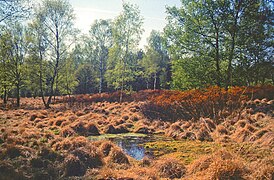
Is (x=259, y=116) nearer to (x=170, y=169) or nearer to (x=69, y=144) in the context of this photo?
(x=170, y=169)

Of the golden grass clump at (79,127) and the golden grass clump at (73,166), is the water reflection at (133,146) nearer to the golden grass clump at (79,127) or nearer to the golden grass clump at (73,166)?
the golden grass clump at (79,127)

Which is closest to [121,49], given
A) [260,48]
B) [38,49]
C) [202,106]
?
[38,49]

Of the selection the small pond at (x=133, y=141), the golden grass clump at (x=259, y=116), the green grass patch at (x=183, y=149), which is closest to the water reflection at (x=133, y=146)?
the small pond at (x=133, y=141)

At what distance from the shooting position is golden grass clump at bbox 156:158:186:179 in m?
5.09

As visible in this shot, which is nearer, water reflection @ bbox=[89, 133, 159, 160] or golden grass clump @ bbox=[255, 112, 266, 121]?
water reflection @ bbox=[89, 133, 159, 160]

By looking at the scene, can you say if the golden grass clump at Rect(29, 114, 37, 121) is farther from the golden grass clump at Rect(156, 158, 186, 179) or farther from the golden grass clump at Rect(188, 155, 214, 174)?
the golden grass clump at Rect(188, 155, 214, 174)

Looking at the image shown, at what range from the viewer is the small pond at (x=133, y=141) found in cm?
739

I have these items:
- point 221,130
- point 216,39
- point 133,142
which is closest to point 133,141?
point 133,142

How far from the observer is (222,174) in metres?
4.37

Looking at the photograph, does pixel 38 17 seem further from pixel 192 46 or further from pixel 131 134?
pixel 131 134

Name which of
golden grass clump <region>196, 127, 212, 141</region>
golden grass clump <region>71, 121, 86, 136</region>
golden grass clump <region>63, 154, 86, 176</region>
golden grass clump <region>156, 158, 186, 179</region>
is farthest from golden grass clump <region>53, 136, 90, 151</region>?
golden grass clump <region>196, 127, 212, 141</region>

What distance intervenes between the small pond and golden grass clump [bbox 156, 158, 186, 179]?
5.23 feet

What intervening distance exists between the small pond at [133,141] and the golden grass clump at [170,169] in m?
1.60

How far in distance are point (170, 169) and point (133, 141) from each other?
4.09 meters
